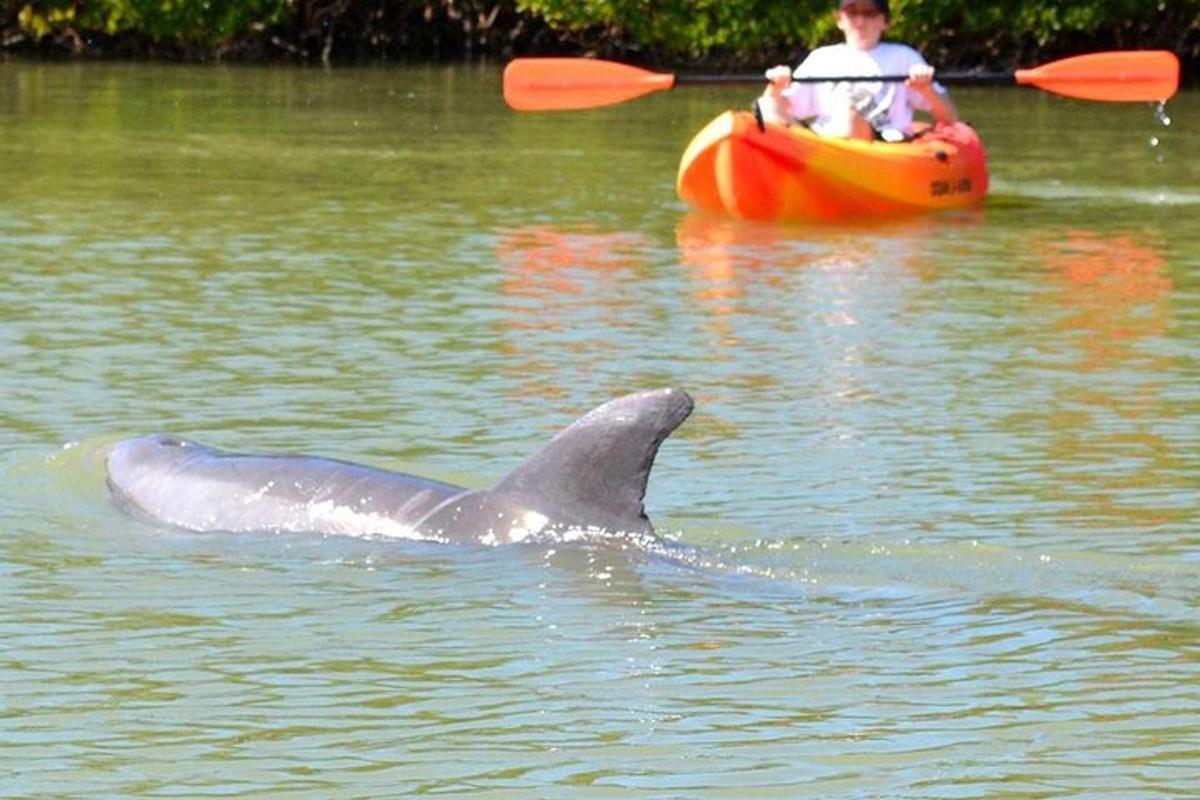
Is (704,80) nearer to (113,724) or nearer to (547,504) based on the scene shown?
(547,504)

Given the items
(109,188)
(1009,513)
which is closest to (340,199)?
(109,188)

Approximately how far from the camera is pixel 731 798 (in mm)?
7043

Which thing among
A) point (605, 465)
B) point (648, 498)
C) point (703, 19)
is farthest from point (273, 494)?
point (703, 19)

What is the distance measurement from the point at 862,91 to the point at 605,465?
1278cm

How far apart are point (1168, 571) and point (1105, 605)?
52 cm

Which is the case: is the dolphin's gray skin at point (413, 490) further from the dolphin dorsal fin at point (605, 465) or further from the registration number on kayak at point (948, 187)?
the registration number on kayak at point (948, 187)

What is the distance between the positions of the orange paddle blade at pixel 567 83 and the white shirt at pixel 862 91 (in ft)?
3.44

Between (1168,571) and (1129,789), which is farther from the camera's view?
(1168,571)

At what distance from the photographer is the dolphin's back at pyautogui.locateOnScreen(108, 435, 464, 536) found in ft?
31.5

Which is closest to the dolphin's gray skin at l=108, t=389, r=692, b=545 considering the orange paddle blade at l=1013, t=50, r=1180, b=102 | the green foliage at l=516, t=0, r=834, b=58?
the orange paddle blade at l=1013, t=50, r=1180, b=102

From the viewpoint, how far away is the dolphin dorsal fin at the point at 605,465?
888 centimetres

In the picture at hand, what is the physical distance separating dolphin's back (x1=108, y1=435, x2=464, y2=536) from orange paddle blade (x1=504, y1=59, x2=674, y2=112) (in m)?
11.5

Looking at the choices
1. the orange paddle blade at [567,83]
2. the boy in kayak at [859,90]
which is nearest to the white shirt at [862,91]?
the boy in kayak at [859,90]

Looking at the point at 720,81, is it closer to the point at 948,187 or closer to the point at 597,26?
the point at 948,187
